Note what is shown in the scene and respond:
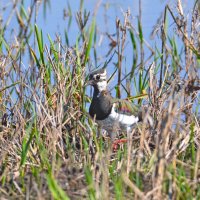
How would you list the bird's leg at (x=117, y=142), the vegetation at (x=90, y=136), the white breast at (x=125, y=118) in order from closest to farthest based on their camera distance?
1. the vegetation at (x=90, y=136)
2. the bird's leg at (x=117, y=142)
3. the white breast at (x=125, y=118)

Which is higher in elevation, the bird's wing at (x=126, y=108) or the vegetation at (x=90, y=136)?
the vegetation at (x=90, y=136)

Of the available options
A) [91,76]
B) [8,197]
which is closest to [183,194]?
[8,197]

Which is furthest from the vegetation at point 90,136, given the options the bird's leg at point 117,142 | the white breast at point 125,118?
the white breast at point 125,118

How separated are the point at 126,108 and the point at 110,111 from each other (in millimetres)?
136

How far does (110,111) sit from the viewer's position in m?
6.02

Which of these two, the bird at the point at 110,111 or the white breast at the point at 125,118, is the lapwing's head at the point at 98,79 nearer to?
the bird at the point at 110,111

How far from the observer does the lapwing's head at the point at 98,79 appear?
5.97 m

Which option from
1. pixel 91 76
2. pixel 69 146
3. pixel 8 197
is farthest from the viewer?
pixel 91 76

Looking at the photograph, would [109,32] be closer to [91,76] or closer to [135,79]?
[135,79]

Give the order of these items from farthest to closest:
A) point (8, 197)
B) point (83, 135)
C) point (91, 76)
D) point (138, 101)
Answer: point (138, 101), point (91, 76), point (83, 135), point (8, 197)

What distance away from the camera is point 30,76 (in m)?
6.04

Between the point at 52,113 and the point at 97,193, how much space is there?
133 cm

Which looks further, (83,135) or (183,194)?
(83,135)

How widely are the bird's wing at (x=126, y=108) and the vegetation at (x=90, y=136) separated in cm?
9
